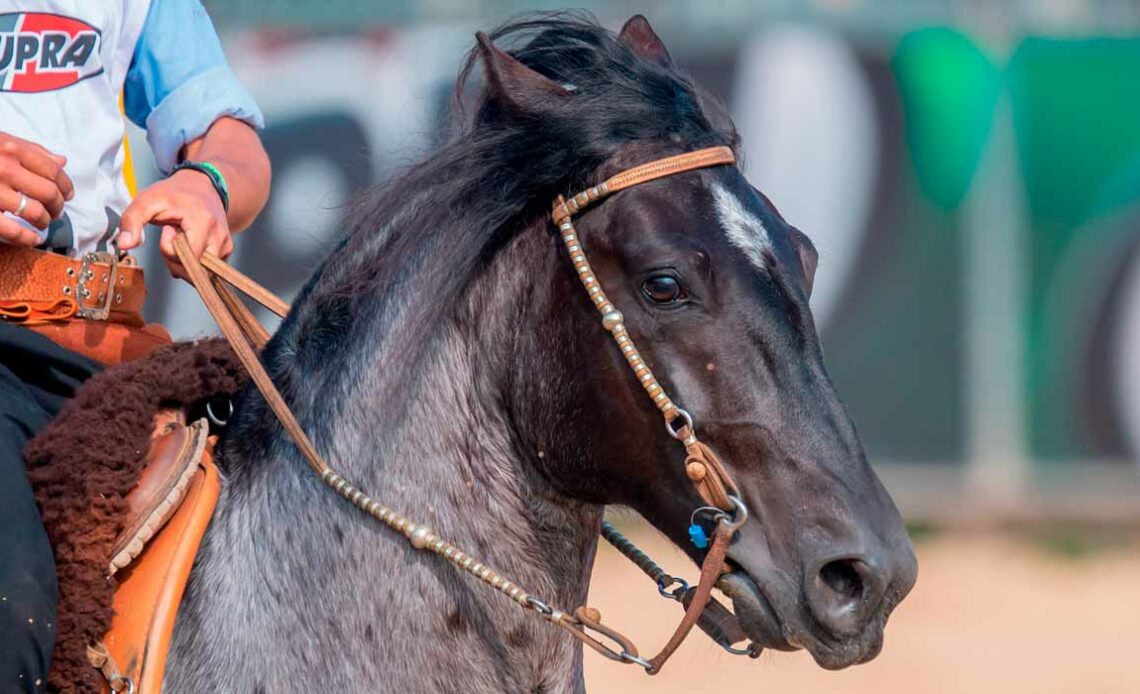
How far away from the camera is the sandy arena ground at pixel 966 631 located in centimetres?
724

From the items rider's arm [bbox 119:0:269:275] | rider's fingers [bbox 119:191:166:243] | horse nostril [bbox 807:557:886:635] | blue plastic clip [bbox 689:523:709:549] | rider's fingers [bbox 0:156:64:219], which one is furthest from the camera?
rider's arm [bbox 119:0:269:275]

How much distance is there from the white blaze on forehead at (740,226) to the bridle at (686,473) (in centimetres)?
7

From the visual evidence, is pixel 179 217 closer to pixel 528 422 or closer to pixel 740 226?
pixel 528 422

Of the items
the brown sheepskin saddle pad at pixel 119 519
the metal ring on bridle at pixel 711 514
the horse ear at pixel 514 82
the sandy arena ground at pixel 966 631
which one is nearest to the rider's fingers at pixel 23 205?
the brown sheepskin saddle pad at pixel 119 519

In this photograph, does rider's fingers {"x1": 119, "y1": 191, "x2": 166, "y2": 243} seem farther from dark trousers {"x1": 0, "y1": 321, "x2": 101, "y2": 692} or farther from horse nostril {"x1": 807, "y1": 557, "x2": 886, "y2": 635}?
horse nostril {"x1": 807, "y1": 557, "x2": 886, "y2": 635}

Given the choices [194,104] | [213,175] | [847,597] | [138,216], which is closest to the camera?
[847,597]

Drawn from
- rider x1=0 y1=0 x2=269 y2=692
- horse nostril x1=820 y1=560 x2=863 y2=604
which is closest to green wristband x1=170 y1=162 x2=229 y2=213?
rider x1=0 y1=0 x2=269 y2=692

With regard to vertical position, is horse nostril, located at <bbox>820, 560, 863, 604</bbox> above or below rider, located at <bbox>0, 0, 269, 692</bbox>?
below

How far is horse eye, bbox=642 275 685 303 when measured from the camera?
91.4 inches

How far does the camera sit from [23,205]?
244 cm

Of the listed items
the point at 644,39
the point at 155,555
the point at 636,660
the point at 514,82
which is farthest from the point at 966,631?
the point at 155,555

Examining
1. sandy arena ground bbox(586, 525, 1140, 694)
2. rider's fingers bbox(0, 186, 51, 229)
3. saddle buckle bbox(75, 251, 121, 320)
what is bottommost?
sandy arena ground bbox(586, 525, 1140, 694)

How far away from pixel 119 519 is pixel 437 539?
1.71 feet

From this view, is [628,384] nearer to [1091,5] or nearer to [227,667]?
[227,667]
